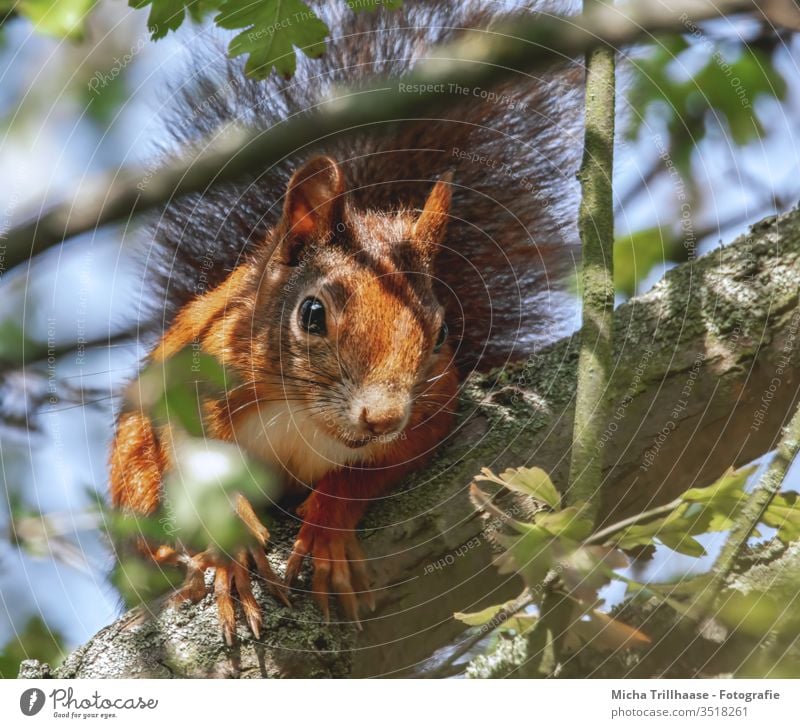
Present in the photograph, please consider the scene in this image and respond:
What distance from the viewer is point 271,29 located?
3.18ft

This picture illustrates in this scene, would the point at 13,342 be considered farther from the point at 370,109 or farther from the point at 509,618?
the point at 509,618

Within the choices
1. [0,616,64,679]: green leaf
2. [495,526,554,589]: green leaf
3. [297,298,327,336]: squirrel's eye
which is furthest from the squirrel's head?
[0,616,64,679]: green leaf

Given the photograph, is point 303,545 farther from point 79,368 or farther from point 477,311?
point 477,311

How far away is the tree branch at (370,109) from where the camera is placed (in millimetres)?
1030

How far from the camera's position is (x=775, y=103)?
114 cm

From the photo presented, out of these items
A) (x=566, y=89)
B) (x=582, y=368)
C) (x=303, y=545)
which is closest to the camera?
(x=582, y=368)

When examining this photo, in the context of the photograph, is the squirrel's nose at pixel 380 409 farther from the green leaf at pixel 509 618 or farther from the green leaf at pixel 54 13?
the green leaf at pixel 54 13

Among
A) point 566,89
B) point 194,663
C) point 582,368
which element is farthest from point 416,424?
point 566,89

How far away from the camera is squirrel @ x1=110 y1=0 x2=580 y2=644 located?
3.37 ft

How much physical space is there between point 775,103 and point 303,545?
864 millimetres

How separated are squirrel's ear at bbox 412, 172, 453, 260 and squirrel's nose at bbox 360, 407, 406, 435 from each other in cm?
29

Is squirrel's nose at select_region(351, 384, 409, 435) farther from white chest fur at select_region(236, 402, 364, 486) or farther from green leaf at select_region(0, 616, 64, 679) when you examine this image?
green leaf at select_region(0, 616, 64, 679)

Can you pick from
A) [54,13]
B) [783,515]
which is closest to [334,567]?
[783,515]

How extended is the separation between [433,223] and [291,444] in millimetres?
369
